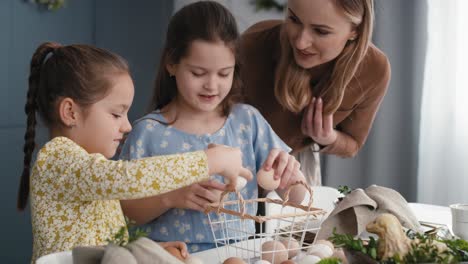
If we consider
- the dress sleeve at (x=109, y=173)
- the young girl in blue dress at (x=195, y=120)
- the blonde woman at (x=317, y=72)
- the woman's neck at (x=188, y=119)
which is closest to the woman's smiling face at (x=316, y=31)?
the blonde woman at (x=317, y=72)

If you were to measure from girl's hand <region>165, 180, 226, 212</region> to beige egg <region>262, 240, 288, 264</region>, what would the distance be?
12.9 inches

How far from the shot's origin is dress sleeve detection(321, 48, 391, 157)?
243 cm

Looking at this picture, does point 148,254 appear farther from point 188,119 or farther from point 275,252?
point 188,119

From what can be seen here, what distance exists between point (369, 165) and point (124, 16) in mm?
1662

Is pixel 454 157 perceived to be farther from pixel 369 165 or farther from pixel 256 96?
pixel 256 96

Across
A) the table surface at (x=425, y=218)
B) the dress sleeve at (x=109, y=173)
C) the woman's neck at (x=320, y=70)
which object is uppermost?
the woman's neck at (x=320, y=70)

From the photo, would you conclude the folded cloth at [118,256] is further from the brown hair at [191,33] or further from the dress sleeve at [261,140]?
the dress sleeve at [261,140]

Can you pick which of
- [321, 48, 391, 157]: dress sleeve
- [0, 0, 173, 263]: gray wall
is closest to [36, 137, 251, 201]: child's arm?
[321, 48, 391, 157]: dress sleeve

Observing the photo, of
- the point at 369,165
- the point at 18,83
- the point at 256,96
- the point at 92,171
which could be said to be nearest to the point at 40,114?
the point at 92,171

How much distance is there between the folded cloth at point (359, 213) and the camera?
1557 millimetres

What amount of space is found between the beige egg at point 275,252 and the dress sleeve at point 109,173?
19 centimetres

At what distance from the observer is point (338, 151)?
258 cm

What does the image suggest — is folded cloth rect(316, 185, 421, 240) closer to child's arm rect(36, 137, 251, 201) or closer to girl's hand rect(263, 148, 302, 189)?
girl's hand rect(263, 148, 302, 189)

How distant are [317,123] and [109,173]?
113 cm
